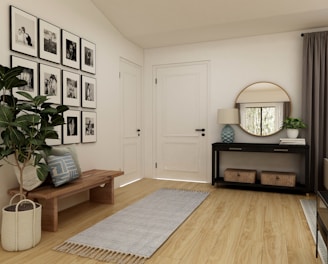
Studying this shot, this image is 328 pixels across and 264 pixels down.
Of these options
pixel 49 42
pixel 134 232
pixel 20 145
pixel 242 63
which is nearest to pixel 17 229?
pixel 20 145

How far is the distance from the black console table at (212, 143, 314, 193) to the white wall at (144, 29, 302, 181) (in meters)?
0.36

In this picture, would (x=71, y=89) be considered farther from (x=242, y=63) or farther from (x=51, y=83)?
(x=242, y=63)

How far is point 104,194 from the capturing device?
3.68 metres

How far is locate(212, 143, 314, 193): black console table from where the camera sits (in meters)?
4.09

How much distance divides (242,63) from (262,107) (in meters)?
0.86

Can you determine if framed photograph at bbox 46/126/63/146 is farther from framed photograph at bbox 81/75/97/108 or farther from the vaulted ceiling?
the vaulted ceiling

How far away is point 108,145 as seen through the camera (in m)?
4.31

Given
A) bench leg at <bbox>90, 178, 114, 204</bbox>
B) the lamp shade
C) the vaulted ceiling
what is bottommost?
bench leg at <bbox>90, 178, 114, 204</bbox>

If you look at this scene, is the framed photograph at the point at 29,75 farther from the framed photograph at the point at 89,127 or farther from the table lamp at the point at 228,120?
the table lamp at the point at 228,120

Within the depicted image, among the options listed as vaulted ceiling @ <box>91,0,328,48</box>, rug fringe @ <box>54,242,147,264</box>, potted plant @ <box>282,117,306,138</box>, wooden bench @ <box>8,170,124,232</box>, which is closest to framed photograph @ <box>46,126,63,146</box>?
wooden bench @ <box>8,170,124,232</box>

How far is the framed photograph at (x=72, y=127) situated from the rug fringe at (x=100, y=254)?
57.8 inches

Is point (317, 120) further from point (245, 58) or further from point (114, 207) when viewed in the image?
point (114, 207)

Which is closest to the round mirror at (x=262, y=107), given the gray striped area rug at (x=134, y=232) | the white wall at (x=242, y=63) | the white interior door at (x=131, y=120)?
the white wall at (x=242, y=63)

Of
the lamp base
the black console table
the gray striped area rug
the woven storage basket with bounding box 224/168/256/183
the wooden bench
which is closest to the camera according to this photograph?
the gray striped area rug
